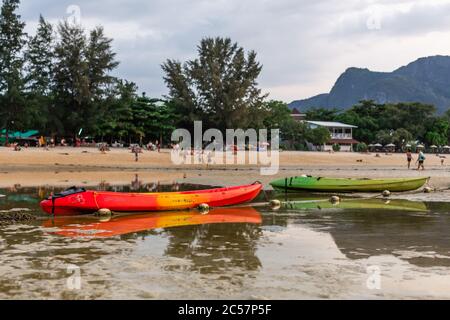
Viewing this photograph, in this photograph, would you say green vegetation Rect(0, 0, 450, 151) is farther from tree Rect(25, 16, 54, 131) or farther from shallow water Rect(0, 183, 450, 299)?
shallow water Rect(0, 183, 450, 299)

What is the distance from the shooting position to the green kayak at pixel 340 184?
26094 millimetres

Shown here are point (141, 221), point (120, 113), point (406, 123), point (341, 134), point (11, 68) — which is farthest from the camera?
point (406, 123)

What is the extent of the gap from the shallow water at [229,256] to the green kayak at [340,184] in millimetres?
7435

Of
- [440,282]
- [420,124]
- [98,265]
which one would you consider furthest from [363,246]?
[420,124]

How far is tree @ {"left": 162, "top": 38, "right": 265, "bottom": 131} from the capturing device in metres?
66.6

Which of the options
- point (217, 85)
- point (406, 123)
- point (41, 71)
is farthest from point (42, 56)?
point (406, 123)

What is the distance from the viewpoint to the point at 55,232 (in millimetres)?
14289

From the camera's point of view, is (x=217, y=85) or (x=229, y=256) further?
(x=217, y=85)

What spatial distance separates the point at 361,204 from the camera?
22.3 m

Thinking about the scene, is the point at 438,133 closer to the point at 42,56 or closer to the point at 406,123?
the point at 406,123

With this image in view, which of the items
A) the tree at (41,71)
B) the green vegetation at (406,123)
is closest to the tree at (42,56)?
the tree at (41,71)

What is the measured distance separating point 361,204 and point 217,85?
152 ft
